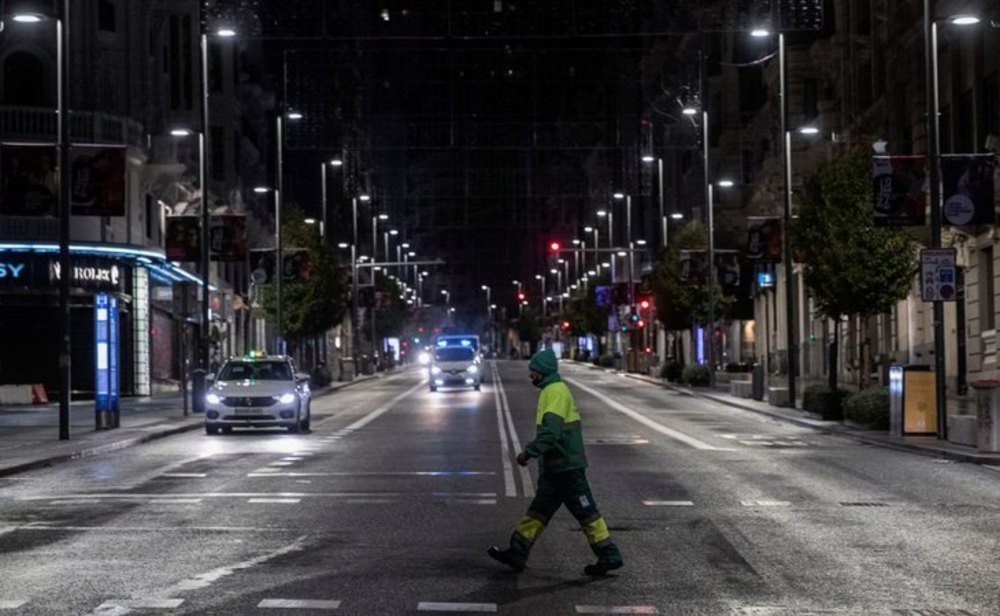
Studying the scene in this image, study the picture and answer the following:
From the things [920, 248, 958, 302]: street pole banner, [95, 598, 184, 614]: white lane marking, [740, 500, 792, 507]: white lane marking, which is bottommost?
[740, 500, 792, 507]: white lane marking

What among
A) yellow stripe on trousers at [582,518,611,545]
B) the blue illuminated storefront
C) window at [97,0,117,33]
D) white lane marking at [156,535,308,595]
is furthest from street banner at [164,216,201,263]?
yellow stripe on trousers at [582,518,611,545]

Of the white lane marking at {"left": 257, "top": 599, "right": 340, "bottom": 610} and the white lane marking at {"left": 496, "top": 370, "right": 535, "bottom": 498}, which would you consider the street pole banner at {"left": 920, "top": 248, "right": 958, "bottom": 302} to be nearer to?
the white lane marking at {"left": 496, "top": 370, "right": 535, "bottom": 498}

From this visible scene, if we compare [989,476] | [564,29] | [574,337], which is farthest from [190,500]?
[574,337]

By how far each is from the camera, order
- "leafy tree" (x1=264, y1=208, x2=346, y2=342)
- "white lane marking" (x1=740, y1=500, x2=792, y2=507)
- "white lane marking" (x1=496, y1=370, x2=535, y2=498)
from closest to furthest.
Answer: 1. "white lane marking" (x1=740, y1=500, x2=792, y2=507)
2. "white lane marking" (x1=496, y1=370, x2=535, y2=498)
3. "leafy tree" (x1=264, y1=208, x2=346, y2=342)

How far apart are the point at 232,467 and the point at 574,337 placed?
14075 centimetres

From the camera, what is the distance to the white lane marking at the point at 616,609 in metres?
11.6

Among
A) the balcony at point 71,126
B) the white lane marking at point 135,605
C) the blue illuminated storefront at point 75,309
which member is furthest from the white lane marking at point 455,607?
the balcony at point 71,126

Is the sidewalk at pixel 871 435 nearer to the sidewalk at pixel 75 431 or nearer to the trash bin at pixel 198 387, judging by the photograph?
the sidewalk at pixel 75 431

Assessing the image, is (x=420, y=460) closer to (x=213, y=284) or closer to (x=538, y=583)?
(x=538, y=583)

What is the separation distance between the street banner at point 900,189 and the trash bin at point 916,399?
2.77m

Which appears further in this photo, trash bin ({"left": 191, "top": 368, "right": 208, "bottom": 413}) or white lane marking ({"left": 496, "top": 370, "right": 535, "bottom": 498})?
trash bin ({"left": 191, "top": 368, "right": 208, "bottom": 413})

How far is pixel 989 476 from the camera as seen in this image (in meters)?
23.1

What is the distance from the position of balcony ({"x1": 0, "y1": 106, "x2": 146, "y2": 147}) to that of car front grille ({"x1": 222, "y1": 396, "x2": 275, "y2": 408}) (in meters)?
18.5

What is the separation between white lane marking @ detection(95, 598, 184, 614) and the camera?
37.8ft
